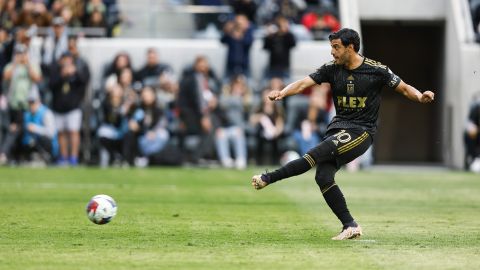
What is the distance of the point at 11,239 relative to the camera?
1093 centimetres

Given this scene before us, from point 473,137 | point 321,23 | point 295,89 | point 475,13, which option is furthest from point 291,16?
point 295,89

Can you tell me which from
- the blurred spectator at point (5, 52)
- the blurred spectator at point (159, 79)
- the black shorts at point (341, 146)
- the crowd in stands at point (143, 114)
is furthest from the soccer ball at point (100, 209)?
the blurred spectator at point (5, 52)

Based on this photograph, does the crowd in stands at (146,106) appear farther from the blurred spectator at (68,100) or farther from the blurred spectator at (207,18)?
the blurred spectator at (207,18)

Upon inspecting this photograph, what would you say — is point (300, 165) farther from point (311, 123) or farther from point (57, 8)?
point (57, 8)

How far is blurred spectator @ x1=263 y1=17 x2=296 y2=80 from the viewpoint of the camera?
26625 millimetres

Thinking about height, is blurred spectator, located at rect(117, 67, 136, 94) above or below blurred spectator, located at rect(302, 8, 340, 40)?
below

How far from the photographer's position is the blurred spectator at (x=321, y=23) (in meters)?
28.1

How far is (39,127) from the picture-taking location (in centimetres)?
2558

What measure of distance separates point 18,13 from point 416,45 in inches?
457

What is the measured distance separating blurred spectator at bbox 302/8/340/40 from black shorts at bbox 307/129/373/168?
16635mm

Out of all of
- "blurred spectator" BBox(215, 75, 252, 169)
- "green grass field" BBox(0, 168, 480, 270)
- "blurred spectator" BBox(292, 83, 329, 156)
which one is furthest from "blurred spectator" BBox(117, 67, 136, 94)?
"green grass field" BBox(0, 168, 480, 270)

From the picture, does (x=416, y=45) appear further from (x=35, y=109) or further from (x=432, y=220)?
(x=432, y=220)

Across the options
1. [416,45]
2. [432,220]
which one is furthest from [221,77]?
[432,220]

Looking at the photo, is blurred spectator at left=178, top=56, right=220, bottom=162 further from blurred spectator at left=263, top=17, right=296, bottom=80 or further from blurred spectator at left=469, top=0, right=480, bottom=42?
blurred spectator at left=469, top=0, right=480, bottom=42
